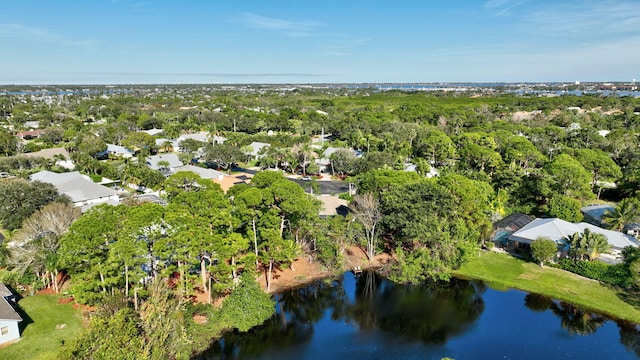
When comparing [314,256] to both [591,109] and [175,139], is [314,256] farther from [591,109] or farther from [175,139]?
[591,109]

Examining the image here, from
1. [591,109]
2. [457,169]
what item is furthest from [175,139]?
[591,109]

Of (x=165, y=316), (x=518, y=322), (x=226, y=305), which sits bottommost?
(x=518, y=322)

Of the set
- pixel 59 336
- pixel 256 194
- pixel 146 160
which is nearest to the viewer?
pixel 59 336

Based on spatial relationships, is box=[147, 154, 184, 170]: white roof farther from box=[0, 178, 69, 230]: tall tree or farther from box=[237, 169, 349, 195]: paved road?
box=[0, 178, 69, 230]: tall tree

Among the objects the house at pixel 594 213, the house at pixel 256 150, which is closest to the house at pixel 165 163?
the house at pixel 256 150

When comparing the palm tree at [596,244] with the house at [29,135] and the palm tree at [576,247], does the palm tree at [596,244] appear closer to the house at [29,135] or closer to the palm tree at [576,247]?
the palm tree at [576,247]
